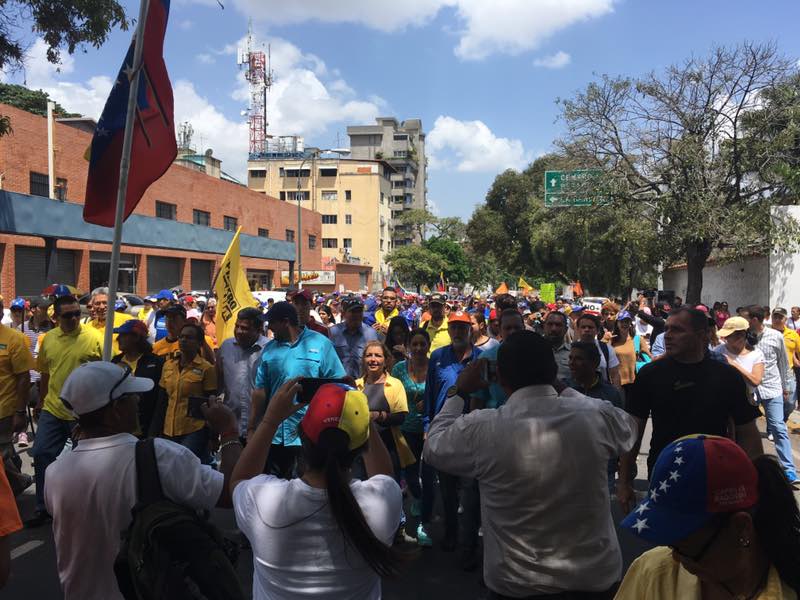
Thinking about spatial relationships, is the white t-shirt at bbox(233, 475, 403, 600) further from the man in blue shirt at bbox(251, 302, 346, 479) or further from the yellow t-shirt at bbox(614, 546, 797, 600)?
the man in blue shirt at bbox(251, 302, 346, 479)

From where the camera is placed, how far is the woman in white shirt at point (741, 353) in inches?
250

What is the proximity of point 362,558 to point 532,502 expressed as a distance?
0.76m

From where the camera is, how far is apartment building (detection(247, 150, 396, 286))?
7806 cm

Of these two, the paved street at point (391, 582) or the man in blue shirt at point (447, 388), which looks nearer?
the paved street at point (391, 582)

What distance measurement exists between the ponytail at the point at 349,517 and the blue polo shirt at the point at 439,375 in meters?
3.06

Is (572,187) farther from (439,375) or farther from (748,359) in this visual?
(439,375)

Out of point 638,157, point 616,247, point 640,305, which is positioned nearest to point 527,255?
point 616,247

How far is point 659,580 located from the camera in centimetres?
166

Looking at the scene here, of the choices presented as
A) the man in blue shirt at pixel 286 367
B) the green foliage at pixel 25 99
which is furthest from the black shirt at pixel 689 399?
the green foliage at pixel 25 99

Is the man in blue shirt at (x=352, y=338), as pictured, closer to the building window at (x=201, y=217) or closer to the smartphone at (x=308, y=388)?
the smartphone at (x=308, y=388)

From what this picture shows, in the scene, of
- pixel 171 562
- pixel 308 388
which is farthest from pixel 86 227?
pixel 171 562

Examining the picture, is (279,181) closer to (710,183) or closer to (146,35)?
(710,183)

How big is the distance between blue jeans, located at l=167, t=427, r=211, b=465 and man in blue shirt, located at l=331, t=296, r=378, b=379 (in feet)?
7.31

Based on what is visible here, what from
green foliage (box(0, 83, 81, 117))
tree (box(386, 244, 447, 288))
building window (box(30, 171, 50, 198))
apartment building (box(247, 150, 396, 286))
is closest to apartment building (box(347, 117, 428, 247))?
apartment building (box(247, 150, 396, 286))
